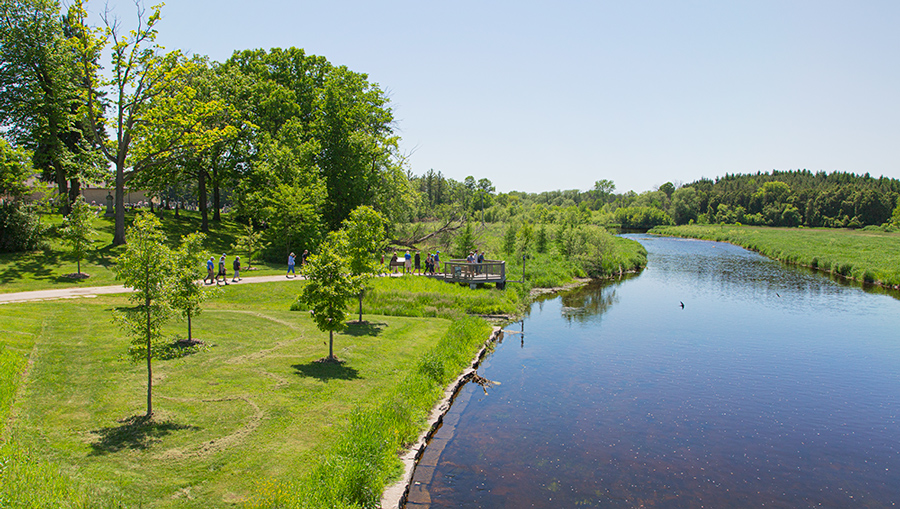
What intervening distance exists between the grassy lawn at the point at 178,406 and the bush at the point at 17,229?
13.2 m

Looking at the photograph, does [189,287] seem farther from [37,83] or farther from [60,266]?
[37,83]

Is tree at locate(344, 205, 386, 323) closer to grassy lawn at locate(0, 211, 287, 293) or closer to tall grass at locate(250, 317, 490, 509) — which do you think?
tall grass at locate(250, 317, 490, 509)

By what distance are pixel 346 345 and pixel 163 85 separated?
86.6ft

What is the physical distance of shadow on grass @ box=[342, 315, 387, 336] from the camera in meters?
22.8

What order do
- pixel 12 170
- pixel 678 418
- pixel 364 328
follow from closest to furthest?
pixel 678 418 < pixel 364 328 < pixel 12 170

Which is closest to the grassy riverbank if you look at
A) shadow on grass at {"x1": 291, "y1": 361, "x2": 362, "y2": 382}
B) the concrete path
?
shadow on grass at {"x1": 291, "y1": 361, "x2": 362, "y2": 382}

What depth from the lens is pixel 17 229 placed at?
3166 cm

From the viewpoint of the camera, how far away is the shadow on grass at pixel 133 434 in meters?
10.8

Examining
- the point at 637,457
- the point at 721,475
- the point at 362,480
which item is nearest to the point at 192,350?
the point at 362,480

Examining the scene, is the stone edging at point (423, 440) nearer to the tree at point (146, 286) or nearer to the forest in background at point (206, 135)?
the tree at point (146, 286)

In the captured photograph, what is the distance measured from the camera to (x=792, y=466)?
14.6m

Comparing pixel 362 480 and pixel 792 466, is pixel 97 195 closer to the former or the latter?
pixel 362 480

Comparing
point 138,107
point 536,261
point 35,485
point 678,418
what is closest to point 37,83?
point 138,107

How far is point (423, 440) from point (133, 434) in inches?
283
